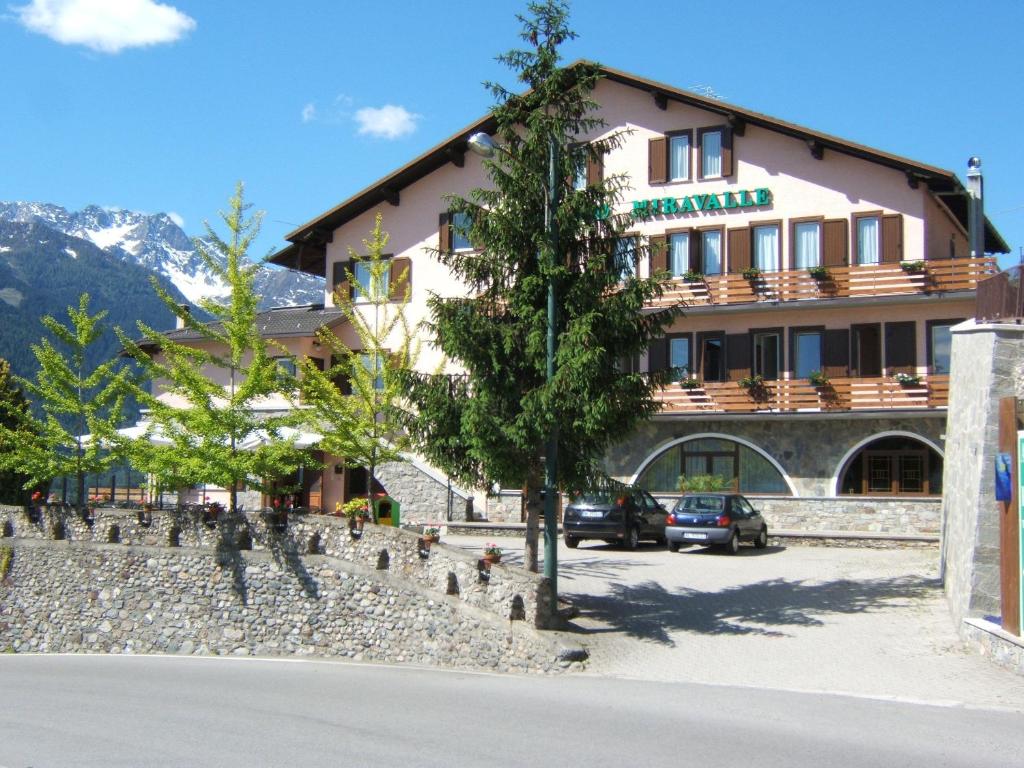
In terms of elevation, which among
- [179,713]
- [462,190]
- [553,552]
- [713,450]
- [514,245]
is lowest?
[179,713]

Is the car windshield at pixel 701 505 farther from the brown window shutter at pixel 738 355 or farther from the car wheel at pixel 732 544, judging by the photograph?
the brown window shutter at pixel 738 355

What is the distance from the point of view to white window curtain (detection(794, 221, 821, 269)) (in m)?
30.3

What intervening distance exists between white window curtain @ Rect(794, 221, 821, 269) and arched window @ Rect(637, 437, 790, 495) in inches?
224

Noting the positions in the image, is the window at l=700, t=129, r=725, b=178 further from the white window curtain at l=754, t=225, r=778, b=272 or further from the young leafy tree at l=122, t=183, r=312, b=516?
the young leafy tree at l=122, t=183, r=312, b=516

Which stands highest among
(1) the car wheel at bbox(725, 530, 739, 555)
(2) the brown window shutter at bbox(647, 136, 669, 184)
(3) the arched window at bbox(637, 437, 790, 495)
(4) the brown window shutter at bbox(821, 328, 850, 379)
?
(2) the brown window shutter at bbox(647, 136, 669, 184)

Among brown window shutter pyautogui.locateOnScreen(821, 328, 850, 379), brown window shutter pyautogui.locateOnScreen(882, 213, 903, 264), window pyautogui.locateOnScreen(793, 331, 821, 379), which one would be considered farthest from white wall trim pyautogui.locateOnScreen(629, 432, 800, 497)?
brown window shutter pyautogui.locateOnScreen(882, 213, 903, 264)

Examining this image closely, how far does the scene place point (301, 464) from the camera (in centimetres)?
2261

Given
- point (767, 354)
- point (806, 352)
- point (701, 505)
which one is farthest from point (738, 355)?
point (701, 505)

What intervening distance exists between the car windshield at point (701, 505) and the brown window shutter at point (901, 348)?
26.0 ft

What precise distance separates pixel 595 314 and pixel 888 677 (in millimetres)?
6622

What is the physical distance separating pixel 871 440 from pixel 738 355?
14.9 ft

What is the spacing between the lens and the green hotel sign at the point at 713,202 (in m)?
31.0

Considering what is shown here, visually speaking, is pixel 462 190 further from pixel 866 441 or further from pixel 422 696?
pixel 422 696

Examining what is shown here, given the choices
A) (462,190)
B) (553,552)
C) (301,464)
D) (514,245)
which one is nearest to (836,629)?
(553,552)
